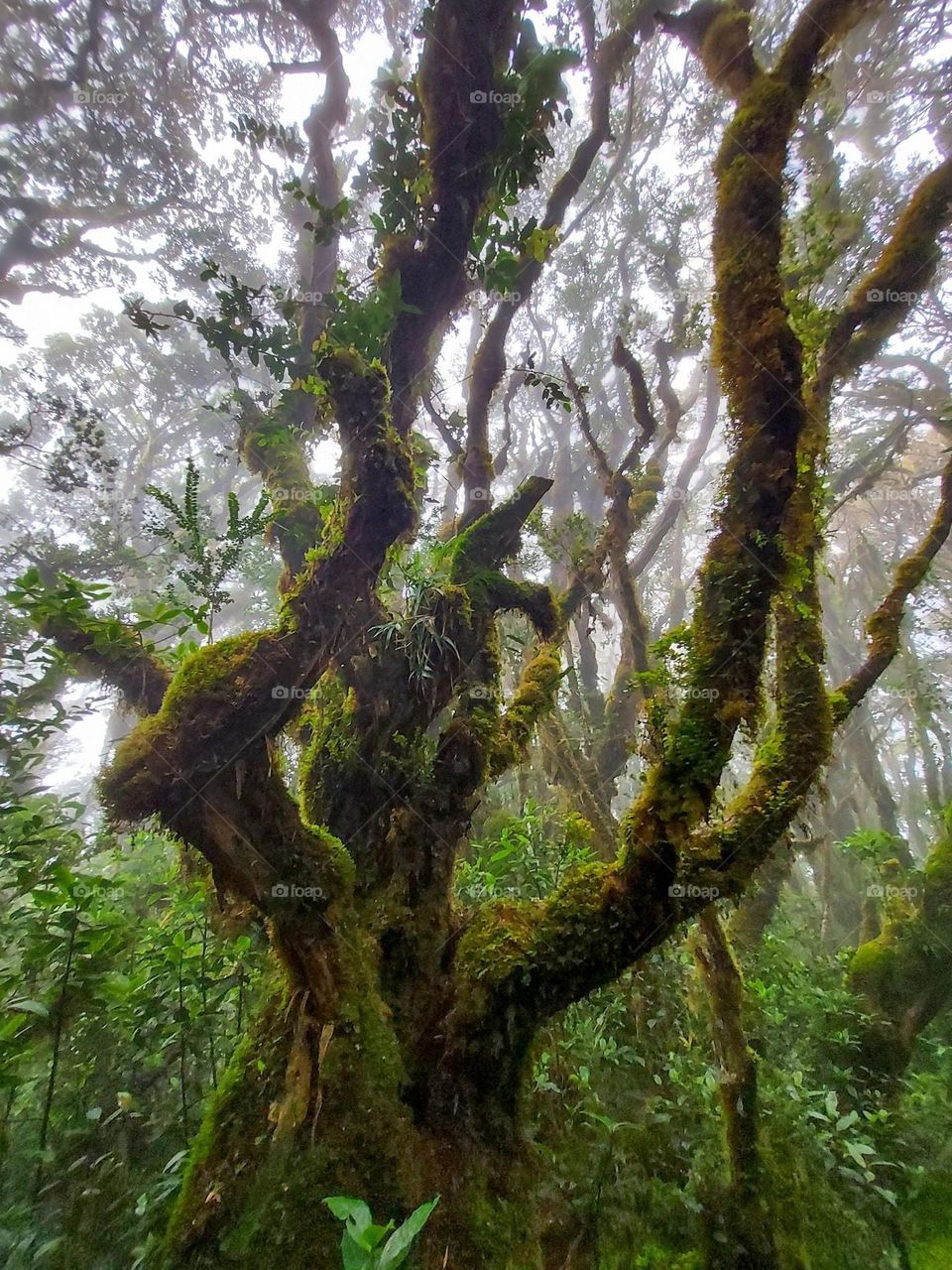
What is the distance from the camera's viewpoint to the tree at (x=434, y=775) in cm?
302

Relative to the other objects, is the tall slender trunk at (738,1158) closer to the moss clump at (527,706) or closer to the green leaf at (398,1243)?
the moss clump at (527,706)

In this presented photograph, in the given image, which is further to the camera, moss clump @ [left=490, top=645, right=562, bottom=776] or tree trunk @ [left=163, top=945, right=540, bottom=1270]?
moss clump @ [left=490, top=645, right=562, bottom=776]

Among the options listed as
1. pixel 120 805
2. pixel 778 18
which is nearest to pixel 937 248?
pixel 120 805

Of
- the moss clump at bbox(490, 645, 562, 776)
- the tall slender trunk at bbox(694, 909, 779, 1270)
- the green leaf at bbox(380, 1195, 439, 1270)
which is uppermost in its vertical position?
the moss clump at bbox(490, 645, 562, 776)

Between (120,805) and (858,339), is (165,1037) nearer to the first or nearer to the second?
(120,805)

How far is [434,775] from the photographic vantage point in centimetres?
437

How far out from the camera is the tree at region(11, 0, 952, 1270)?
3016mm

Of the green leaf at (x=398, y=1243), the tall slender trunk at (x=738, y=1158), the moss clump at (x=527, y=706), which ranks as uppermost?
the moss clump at (x=527, y=706)

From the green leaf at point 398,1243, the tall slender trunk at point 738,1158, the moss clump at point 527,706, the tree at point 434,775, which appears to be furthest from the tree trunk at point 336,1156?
the moss clump at point 527,706

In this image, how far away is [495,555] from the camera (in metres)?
6.06

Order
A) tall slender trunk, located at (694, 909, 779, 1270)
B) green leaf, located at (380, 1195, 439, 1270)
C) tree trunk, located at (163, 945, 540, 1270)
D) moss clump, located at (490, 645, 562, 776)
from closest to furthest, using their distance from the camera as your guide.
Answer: green leaf, located at (380, 1195, 439, 1270)
tree trunk, located at (163, 945, 540, 1270)
tall slender trunk, located at (694, 909, 779, 1270)
moss clump, located at (490, 645, 562, 776)

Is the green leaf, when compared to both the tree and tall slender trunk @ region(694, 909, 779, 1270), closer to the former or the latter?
the tree

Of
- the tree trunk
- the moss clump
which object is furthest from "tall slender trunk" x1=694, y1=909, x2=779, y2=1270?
the moss clump

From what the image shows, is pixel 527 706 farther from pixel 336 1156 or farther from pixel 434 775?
pixel 336 1156
